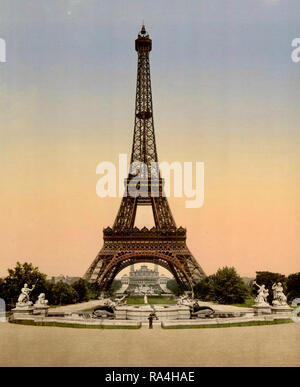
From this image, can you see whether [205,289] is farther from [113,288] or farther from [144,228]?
[113,288]

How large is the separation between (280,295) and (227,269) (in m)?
12.2

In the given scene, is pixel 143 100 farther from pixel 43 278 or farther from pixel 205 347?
pixel 205 347

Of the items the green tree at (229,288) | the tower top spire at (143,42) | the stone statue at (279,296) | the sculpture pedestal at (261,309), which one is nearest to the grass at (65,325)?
the sculpture pedestal at (261,309)

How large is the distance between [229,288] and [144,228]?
12334 millimetres

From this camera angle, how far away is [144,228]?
1923 inches

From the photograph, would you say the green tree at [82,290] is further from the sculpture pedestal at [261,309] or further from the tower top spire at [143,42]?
the tower top spire at [143,42]

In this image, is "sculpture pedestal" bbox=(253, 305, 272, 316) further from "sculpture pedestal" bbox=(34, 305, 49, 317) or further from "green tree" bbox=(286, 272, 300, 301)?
"sculpture pedestal" bbox=(34, 305, 49, 317)

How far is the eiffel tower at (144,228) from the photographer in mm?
47500

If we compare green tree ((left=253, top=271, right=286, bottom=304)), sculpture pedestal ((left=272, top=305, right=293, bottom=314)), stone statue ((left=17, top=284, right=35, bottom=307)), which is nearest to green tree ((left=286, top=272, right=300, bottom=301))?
green tree ((left=253, top=271, right=286, bottom=304))

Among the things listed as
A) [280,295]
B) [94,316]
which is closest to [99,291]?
[94,316]

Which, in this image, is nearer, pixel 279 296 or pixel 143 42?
pixel 279 296

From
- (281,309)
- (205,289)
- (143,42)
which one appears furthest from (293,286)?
(143,42)

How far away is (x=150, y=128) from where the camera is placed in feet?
172

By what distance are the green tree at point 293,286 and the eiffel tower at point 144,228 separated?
931 cm
